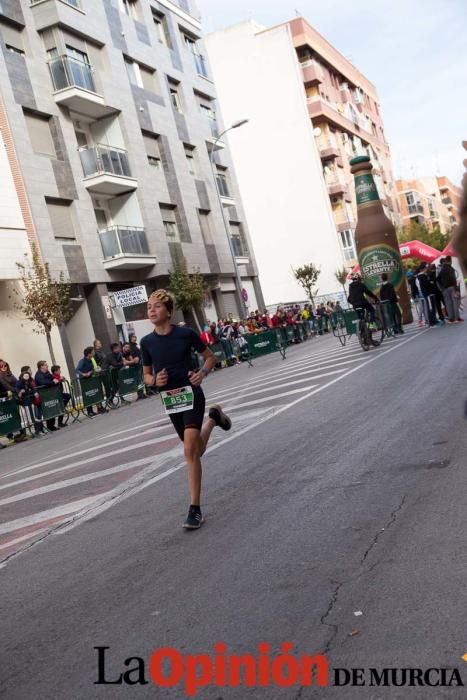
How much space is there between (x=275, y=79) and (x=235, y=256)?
2525 cm

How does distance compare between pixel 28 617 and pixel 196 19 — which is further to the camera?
pixel 196 19

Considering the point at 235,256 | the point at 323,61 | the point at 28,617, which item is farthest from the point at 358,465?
the point at 323,61

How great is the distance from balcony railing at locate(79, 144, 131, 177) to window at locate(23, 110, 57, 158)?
1.61m

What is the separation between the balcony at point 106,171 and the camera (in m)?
30.4

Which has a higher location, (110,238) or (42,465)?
(110,238)

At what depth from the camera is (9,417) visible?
1680 centimetres

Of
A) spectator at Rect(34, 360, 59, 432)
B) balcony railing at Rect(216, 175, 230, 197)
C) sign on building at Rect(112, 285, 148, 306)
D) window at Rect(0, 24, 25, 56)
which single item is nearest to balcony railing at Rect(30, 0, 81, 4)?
window at Rect(0, 24, 25, 56)

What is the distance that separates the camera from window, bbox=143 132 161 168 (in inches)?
1433

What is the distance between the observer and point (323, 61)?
66.7 m

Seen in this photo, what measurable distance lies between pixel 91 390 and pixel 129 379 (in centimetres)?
175

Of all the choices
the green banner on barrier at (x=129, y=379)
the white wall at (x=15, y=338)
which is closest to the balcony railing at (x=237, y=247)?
the white wall at (x=15, y=338)

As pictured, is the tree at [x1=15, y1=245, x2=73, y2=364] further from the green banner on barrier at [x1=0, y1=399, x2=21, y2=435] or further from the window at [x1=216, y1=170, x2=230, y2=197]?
the window at [x1=216, y1=170, x2=230, y2=197]

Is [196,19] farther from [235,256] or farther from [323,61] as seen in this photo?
[323,61]

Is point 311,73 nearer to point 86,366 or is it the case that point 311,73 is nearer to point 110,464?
point 86,366
